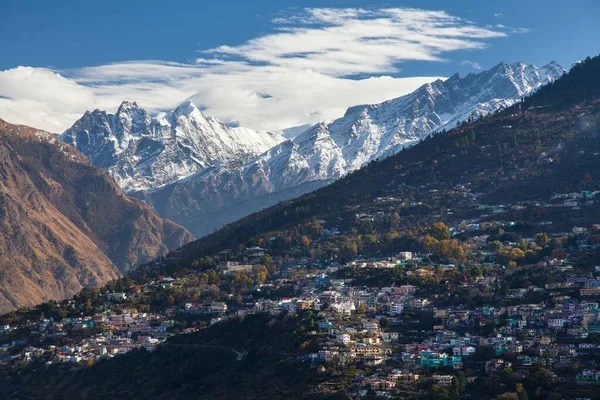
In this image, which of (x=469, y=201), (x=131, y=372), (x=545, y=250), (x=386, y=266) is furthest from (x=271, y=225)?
(x=131, y=372)

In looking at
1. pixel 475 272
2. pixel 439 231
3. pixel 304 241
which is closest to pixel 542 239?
pixel 439 231

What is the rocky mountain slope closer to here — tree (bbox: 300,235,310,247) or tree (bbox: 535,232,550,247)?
tree (bbox: 300,235,310,247)

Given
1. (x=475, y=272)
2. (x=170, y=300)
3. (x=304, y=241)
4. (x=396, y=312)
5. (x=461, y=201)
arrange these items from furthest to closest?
(x=461, y=201)
(x=304, y=241)
(x=170, y=300)
(x=475, y=272)
(x=396, y=312)

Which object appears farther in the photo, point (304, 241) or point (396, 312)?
point (304, 241)

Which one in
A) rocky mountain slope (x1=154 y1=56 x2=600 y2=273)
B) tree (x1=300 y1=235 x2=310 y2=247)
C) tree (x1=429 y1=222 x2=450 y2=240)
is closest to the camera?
tree (x1=429 y1=222 x2=450 y2=240)

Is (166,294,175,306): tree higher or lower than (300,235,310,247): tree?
lower

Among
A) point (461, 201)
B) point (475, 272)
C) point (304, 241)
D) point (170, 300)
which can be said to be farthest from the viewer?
point (461, 201)

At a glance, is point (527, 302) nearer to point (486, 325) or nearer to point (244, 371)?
point (486, 325)

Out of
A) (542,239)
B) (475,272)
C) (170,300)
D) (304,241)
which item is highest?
(304,241)

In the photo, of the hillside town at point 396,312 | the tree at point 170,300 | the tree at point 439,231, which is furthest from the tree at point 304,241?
the tree at point 170,300

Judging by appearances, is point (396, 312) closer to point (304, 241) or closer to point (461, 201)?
point (304, 241)

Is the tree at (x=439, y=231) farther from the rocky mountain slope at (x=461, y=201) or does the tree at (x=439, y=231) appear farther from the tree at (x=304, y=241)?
the tree at (x=304, y=241)

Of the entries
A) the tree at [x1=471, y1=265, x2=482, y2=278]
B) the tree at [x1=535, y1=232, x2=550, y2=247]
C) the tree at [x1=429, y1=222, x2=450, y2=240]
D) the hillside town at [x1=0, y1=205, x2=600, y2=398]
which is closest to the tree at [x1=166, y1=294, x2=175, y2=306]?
the hillside town at [x1=0, y1=205, x2=600, y2=398]
